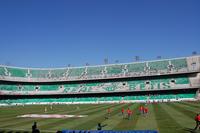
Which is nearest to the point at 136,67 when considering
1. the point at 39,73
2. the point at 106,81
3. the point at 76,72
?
the point at 106,81

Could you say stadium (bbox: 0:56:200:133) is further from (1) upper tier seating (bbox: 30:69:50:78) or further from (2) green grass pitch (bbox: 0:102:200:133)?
(2) green grass pitch (bbox: 0:102:200:133)

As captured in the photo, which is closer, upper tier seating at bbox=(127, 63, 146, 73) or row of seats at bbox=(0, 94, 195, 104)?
row of seats at bbox=(0, 94, 195, 104)

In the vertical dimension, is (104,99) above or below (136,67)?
below

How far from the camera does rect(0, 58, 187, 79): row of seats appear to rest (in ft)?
327

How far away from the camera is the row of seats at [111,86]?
92062mm

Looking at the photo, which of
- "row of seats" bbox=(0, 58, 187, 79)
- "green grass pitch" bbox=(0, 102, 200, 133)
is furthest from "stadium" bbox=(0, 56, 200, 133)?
"green grass pitch" bbox=(0, 102, 200, 133)

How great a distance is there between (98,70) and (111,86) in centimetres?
1376

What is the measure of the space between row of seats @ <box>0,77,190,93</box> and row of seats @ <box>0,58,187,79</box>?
4386mm

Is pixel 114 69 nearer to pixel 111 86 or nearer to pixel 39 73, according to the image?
pixel 111 86

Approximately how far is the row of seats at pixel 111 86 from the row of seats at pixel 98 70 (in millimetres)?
4386

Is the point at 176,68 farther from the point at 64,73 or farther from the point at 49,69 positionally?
the point at 49,69

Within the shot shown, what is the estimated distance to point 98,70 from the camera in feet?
371

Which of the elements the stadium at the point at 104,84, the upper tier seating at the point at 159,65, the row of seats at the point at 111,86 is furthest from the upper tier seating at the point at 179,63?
the row of seats at the point at 111,86

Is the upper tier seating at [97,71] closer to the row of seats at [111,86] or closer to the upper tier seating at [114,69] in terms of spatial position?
the upper tier seating at [114,69]
